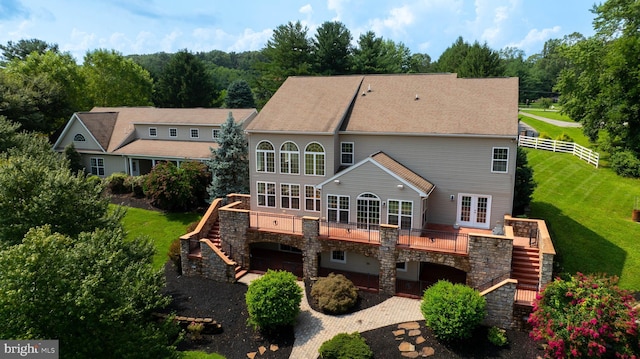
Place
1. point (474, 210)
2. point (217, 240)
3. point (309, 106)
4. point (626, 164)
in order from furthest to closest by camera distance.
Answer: point (626, 164) → point (309, 106) → point (217, 240) → point (474, 210)

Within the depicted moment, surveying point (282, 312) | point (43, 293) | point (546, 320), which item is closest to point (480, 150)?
point (546, 320)

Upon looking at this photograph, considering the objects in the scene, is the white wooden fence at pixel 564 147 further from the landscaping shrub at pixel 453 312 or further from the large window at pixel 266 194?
the landscaping shrub at pixel 453 312

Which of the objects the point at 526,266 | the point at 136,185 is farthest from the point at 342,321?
the point at 136,185

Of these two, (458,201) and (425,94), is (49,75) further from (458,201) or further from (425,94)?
(458,201)

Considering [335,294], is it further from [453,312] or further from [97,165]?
[97,165]

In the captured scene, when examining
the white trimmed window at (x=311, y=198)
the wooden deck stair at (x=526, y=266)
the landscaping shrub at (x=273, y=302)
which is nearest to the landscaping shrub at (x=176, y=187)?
the white trimmed window at (x=311, y=198)

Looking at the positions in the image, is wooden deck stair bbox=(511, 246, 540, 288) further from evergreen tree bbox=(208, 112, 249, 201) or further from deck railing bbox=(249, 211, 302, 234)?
Answer: evergreen tree bbox=(208, 112, 249, 201)
